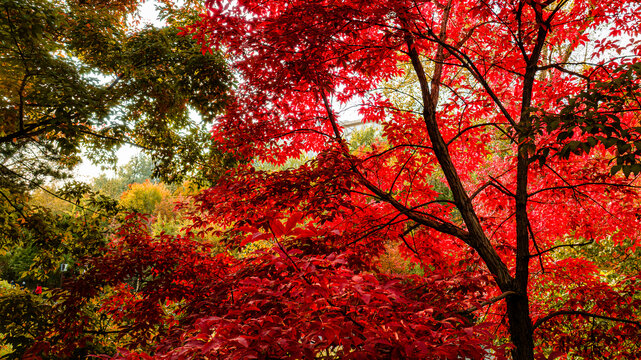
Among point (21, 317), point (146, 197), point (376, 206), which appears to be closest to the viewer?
point (376, 206)

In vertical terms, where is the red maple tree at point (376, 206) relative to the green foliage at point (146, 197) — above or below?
below

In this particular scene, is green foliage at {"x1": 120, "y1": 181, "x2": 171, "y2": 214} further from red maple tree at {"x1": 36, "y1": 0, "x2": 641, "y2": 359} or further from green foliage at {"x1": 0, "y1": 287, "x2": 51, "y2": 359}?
red maple tree at {"x1": 36, "y1": 0, "x2": 641, "y2": 359}

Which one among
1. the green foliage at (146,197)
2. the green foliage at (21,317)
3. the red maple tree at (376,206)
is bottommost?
the green foliage at (21,317)

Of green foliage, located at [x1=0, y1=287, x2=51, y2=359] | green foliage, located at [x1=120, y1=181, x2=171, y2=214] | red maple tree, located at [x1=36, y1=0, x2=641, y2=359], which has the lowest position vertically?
green foliage, located at [x1=0, y1=287, x2=51, y2=359]

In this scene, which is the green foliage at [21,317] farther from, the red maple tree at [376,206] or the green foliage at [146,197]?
the green foliage at [146,197]

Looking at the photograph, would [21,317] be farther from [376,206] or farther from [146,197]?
[146,197]

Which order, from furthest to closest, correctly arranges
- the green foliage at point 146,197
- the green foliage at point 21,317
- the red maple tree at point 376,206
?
the green foliage at point 146,197
the green foliage at point 21,317
the red maple tree at point 376,206

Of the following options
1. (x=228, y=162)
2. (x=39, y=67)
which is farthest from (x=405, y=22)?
(x=39, y=67)

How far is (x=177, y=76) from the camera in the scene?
476 cm

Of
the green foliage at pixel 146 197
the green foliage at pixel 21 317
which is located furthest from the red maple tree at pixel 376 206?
the green foliage at pixel 146 197

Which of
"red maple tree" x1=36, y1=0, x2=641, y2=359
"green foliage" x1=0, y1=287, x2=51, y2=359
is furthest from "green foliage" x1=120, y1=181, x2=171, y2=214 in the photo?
"red maple tree" x1=36, y1=0, x2=641, y2=359

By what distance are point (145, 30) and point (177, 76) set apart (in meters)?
0.92

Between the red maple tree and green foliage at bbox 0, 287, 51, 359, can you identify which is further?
green foliage at bbox 0, 287, 51, 359

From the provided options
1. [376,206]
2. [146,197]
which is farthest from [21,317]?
[146,197]
